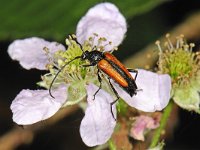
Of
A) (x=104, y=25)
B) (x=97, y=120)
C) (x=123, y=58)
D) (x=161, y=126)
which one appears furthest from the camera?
(x=123, y=58)

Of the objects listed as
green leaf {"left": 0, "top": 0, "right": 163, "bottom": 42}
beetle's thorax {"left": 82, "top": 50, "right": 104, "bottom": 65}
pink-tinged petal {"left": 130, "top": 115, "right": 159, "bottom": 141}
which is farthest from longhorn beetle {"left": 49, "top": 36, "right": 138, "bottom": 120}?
green leaf {"left": 0, "top": 0, "right": 163, "bottom": 42}

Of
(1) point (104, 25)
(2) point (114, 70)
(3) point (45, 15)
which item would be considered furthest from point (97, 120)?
(3) point (45, 15)

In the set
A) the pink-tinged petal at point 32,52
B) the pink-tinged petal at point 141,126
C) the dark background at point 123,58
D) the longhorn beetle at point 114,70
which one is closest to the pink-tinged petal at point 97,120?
the longhorn beetle at point 114,70

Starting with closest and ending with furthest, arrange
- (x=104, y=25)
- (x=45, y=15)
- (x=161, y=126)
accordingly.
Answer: (x=161, y=126)
(x=104, y=25)
(x=45, y=15)

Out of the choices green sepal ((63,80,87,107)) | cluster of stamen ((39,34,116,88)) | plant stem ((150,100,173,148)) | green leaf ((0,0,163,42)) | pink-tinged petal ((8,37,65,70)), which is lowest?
plant stem ((150,100,173,148))

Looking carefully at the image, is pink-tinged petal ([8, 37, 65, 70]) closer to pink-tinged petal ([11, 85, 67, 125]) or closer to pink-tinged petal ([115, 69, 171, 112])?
pink-tinged petal ([11, 85, 67, 125])

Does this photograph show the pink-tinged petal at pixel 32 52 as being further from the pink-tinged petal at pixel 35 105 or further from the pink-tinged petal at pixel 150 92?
the pink-tinged petal at pixel 150 92

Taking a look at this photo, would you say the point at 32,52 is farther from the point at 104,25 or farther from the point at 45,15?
the point at 45,15
